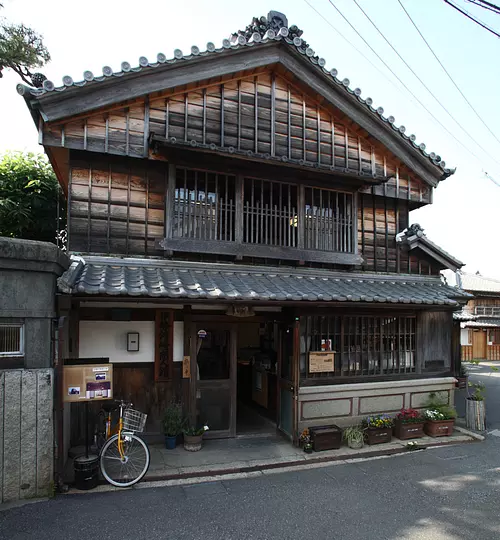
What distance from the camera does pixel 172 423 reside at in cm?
820

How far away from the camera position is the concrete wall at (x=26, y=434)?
583 centimetres

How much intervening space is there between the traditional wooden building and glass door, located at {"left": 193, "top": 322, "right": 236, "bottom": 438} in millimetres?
33

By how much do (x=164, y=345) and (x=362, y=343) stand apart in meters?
4.79

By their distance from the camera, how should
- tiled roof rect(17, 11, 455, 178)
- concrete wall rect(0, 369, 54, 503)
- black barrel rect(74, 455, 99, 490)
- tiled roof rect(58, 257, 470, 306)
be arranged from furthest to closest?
1. tiled roof rect(17, 11, 455, 178)
2. tiled roof rect(58, 257, 470, 306)
3. black barrel rect(74, 455, 99, 490)
4. concrete wall rect(0, 369, 54, 503)

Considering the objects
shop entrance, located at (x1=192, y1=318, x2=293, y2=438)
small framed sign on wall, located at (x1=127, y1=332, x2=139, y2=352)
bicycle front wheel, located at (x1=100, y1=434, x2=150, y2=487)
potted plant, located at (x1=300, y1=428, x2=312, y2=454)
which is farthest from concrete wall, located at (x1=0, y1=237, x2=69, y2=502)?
potted plant, located at (x1=300, y1=428, x2=312, y2=454)

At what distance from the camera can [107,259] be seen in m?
8.14

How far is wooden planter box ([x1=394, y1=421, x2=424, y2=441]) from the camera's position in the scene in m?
9.19

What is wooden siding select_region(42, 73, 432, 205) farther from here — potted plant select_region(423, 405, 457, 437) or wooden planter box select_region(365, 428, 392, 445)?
wooden planter box select_region(365, 428, 392, 445)

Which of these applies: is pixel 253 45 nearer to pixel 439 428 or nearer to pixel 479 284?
pixel 439 428

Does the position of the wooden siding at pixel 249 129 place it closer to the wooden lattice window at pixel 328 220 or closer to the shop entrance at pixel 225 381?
the wooden lattice window at pixel 328 220

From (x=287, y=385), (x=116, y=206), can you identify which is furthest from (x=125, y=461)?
(x=116, y=206)

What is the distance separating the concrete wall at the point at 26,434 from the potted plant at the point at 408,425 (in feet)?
24.3

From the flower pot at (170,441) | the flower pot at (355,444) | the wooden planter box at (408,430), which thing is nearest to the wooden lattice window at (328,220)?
the wooden planter box at (408,430)

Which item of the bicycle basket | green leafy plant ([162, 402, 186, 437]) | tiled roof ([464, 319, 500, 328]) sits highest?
tiled roof ([464, 319, 500, 328])
